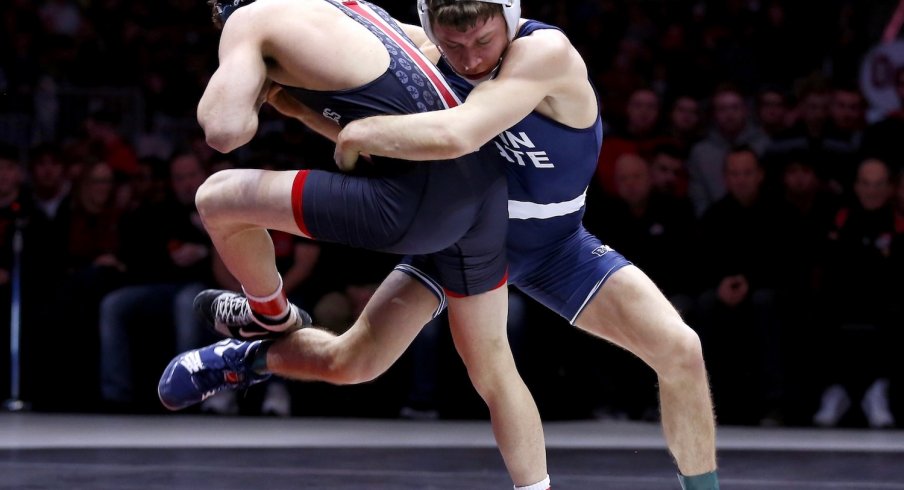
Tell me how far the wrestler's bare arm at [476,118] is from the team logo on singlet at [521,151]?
189 mm

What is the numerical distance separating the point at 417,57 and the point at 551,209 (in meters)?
0.56

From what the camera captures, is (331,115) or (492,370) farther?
(492,370)

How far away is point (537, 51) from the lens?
3.41 m

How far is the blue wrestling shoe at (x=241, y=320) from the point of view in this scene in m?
3.84

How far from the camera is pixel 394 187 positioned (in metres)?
3.39

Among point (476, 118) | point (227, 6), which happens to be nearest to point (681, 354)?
point (476, 118)

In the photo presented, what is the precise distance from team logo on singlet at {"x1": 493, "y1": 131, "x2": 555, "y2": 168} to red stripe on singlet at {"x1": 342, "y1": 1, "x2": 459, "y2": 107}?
0.19 metres

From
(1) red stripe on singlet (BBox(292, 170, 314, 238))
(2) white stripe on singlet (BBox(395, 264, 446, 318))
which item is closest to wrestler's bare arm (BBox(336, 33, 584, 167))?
(1) red stripe on singlet (BBox(292, 170, 314, 238))

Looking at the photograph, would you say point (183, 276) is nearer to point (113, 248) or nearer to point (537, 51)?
point (113, 248)

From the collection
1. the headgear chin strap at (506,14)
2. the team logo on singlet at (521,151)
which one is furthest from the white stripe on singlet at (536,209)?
the headgear chin strap at (506,14)

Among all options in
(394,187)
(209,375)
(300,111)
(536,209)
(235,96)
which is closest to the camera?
(235,96)

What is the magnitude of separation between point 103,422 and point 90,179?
1.35 metres

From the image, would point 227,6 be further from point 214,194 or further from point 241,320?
point 241,320

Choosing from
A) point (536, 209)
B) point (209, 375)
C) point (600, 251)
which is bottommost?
point (209, 375)
